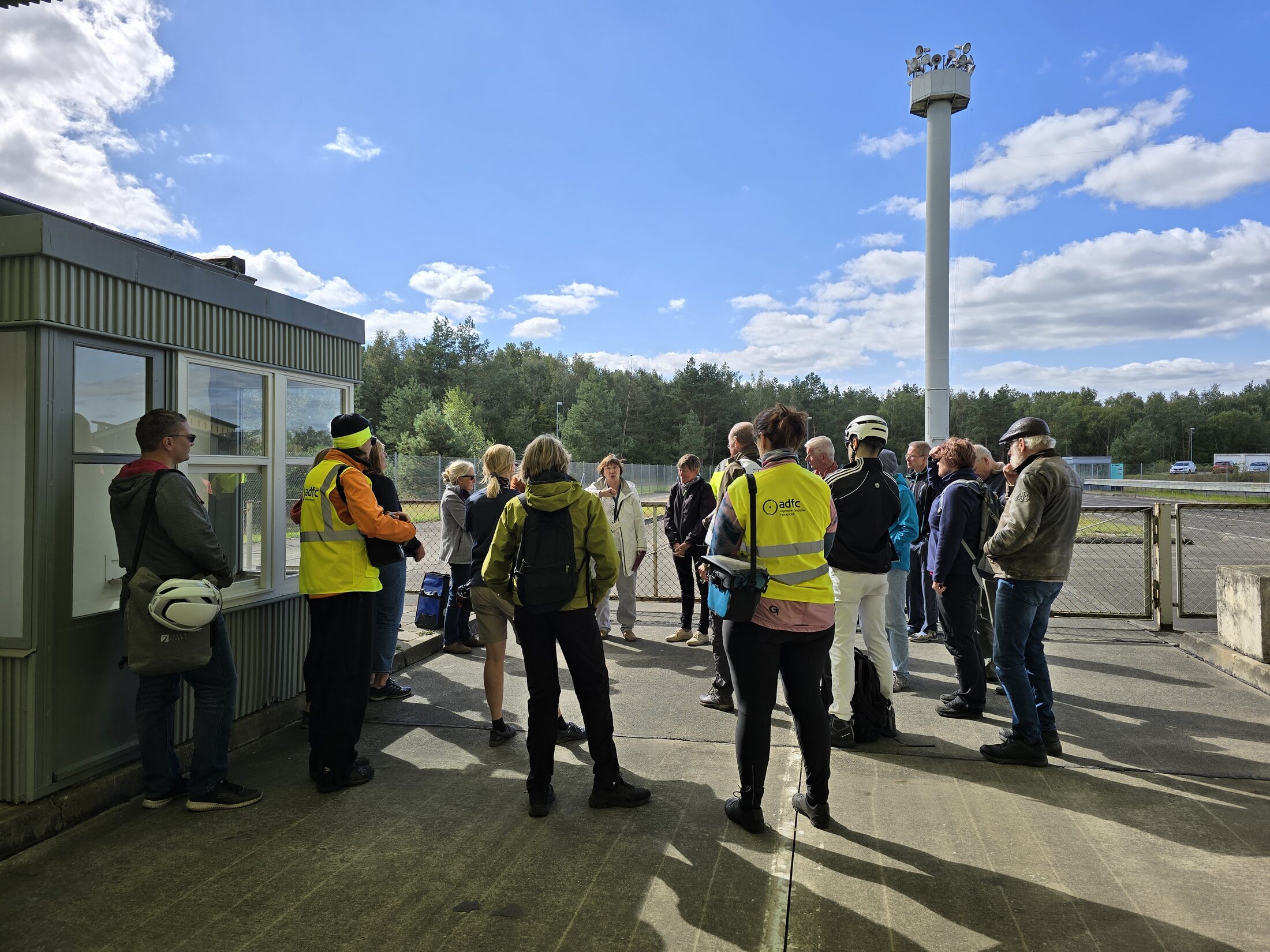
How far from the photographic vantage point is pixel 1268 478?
64.0 meters

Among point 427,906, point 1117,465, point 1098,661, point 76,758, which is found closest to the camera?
point 427,906

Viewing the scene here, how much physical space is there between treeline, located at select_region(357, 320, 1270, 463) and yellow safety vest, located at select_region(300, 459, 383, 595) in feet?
129

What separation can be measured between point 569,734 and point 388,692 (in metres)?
1.72

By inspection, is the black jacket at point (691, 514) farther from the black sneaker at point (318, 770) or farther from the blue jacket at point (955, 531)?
the black sneaker at point (318, 770)

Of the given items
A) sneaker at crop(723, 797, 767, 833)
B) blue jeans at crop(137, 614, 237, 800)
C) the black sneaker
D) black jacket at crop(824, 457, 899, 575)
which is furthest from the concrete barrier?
blue jeans at crop(137, 614, 237, 800)

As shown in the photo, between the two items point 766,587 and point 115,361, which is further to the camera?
point 115,361

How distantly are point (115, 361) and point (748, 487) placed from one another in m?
3.44

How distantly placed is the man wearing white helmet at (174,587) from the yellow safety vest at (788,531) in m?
2.63

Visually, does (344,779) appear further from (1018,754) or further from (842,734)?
(1018,754)

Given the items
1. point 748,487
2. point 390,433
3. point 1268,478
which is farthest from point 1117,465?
point 748,487

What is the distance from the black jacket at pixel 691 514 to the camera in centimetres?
687

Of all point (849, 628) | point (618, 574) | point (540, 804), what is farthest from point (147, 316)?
point (849, 628)

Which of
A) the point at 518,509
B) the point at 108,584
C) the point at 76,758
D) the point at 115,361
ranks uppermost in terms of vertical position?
the point at 115,361

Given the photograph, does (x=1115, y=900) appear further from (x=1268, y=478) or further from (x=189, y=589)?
(x=1268, y=478)
